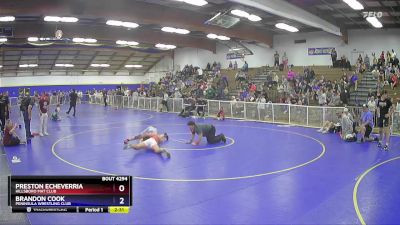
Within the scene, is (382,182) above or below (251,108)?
below

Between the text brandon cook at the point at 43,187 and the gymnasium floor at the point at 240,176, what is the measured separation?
8.27 feet

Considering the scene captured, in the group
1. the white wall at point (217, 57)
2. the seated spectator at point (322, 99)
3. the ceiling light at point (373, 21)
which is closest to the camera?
the ceiling light at point (373, 21)

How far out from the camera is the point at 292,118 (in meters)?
21.0

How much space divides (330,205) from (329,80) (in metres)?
20.9

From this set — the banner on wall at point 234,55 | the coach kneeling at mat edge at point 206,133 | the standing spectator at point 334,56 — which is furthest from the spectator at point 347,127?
the banner on wall at point 234,55

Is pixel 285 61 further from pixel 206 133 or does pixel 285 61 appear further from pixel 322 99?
pixel 206 133

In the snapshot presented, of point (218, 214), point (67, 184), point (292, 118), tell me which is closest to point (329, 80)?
point (292, 118)

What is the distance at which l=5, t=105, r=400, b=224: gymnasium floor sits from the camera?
6871 millimetres

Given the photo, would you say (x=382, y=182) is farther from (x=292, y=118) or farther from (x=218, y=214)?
(x=292, y=118)

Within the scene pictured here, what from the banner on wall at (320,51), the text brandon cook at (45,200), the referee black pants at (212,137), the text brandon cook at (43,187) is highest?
the banner on wall at (320,51)

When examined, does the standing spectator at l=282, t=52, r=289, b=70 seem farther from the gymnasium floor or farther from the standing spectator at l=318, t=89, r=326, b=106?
the gymnasium floor

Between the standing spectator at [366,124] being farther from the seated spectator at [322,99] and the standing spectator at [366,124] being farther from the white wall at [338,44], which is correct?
the white wall at [338,44]
